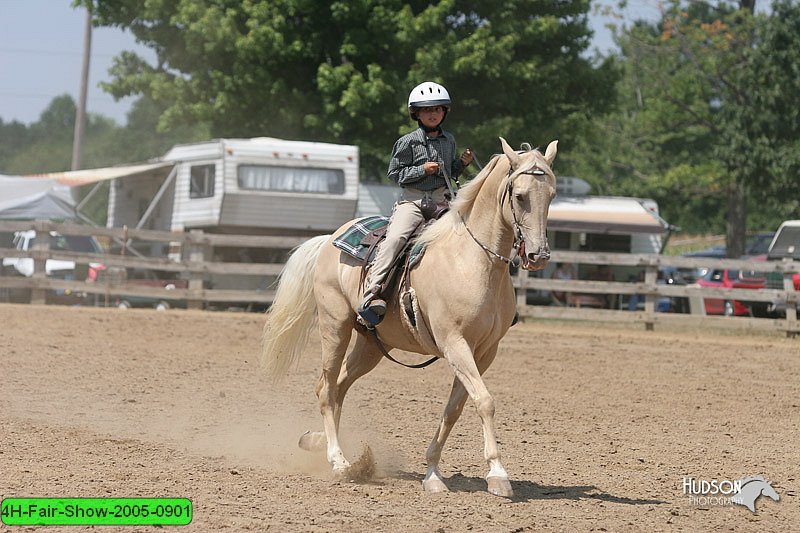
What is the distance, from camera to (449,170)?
7.37m

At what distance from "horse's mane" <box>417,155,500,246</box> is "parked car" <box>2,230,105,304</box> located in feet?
46.7

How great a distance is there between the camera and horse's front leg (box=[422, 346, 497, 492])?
6.41m

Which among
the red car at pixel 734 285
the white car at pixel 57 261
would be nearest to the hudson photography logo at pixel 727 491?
the red car at pixel 734 285

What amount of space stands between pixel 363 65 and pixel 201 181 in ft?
20.0

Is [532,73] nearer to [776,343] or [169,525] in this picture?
[776,343]

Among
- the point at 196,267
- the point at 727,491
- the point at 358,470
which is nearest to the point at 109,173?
the point at 196,267

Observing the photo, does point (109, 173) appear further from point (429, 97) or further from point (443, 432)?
point (443, 432)

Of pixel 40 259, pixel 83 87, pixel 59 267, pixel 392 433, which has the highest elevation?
pixel 83 87

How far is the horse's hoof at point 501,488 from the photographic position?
237 inches

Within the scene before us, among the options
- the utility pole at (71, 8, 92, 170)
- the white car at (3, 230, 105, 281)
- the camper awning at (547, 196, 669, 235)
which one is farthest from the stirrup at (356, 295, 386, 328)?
the utility pole at (71, 8, 92, 170)

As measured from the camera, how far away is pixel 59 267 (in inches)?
878

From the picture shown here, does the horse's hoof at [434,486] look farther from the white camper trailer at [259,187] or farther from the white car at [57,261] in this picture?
the white camper trailer at [259,187]

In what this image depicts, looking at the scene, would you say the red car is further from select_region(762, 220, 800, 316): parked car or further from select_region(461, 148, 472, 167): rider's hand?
select_region(461, 148, 472, 167): rider's hand

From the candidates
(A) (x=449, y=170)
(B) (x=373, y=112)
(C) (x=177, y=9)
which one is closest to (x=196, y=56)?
(C) (x=177, y=9)
